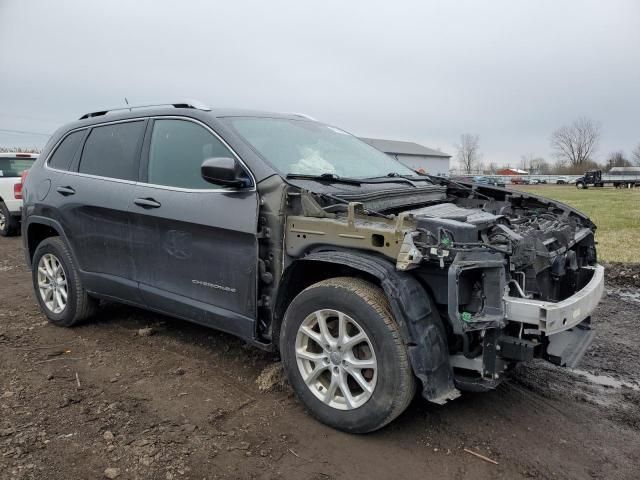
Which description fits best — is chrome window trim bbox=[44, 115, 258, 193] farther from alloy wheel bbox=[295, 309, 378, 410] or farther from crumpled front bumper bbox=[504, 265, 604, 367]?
crumpled front bumper bbox=[504, 265, 604, 367]

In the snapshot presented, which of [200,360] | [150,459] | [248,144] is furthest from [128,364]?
[248,144]

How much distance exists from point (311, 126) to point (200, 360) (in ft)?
7.00

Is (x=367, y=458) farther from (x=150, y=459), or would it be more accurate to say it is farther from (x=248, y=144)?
(x=248, y=144)

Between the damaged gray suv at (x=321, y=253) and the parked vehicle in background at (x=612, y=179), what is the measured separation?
52058 mm

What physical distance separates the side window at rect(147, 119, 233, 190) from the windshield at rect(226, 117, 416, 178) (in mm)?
231

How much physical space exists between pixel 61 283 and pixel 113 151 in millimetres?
1453

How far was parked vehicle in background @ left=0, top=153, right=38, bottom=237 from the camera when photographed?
37.9 feet

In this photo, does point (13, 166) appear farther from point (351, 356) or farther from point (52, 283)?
point (351, 356)

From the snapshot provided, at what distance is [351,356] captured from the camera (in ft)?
9.64

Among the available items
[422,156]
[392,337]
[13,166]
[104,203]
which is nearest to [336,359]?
[392,337]

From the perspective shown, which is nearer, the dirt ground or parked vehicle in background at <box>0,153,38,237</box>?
the dirt ground

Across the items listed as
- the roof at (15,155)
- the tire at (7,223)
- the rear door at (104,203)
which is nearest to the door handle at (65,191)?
the rear door at (104,203)

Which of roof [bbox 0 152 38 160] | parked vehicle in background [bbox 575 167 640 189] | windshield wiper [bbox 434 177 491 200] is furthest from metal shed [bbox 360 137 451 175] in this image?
windshield wiper [bbox 434 177 491 200]

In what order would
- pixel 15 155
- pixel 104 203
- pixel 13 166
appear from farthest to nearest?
1. pixel 13 166
2. pixel 15 155
3. pixel 104 203
